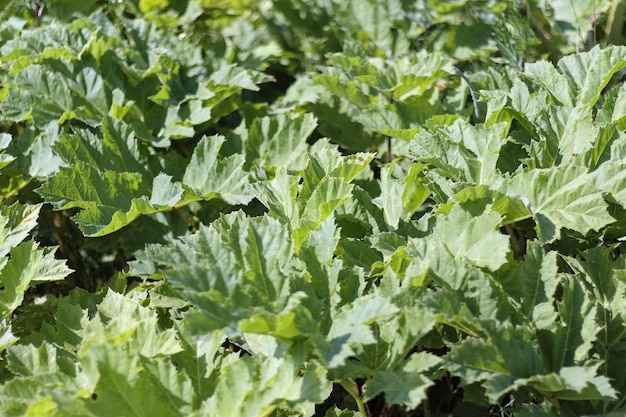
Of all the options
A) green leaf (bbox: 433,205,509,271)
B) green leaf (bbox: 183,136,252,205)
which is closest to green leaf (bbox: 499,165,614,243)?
green leaf (bbox: 433,205,509,271)

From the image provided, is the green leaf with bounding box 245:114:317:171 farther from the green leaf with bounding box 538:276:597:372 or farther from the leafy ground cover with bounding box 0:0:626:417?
the green leaf with bounding box 538:276:597:372

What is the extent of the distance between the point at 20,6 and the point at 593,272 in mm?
2385

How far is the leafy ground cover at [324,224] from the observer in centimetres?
108

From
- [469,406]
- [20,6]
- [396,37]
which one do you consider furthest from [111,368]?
[20,6]

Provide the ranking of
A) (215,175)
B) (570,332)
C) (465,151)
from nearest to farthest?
(570,332) < (465,151) < (215,175)

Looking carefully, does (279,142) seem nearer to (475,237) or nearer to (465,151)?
(465,151)

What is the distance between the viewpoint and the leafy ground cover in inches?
42.5

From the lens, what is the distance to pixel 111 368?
1.05 meters

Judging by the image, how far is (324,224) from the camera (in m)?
1.27

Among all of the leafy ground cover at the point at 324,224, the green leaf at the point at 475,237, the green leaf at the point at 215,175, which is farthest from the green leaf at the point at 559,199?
the green leaf at the point at 215,175

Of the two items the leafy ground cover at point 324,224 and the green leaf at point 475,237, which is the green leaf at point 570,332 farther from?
the green leaf at point 475,237

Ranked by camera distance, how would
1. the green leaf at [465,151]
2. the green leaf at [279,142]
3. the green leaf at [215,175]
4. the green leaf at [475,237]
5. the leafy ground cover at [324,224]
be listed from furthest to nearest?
1. the green leaf at [279,142]
2. the green leaf at [215,175]
3. the green leaf at [465,151]
4. the green leaf at [475,237]
5. the leafy ground cover at [324,224]

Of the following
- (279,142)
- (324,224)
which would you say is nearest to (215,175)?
(279,142)

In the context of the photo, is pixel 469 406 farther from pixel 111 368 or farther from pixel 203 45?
pixel 203 45
